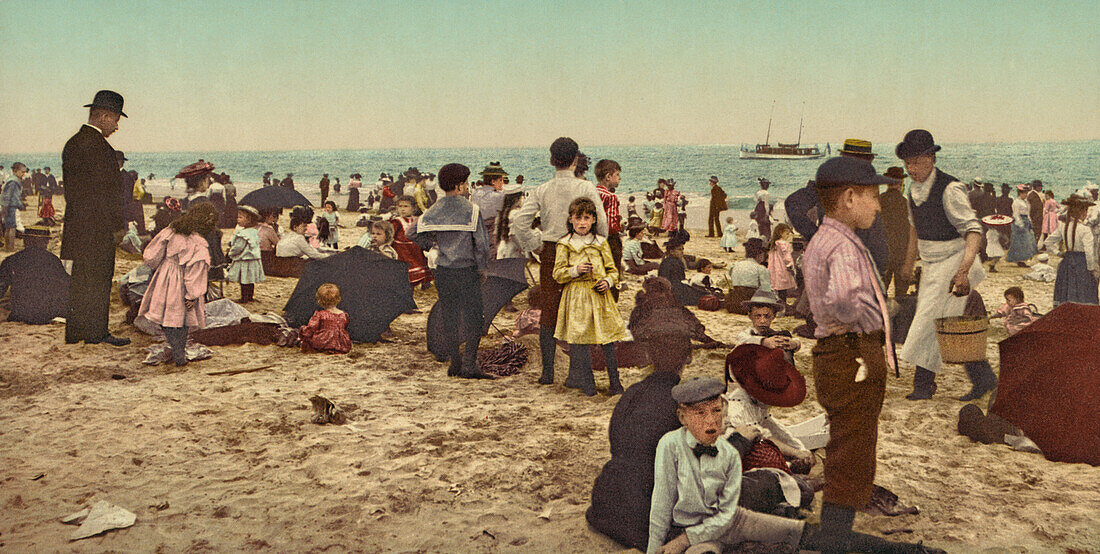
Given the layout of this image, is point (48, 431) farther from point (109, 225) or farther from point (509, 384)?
point (509, 384)

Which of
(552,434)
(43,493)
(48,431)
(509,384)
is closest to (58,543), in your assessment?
(43,493)

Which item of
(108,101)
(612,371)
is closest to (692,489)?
(612,371)

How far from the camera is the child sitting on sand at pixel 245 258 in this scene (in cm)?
928

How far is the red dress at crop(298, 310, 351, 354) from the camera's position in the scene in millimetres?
7352

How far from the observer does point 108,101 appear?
22.4ft

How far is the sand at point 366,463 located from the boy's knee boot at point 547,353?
11 centimetres

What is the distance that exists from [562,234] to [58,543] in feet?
12.0

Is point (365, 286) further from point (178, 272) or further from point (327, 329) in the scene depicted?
point (178, 272)

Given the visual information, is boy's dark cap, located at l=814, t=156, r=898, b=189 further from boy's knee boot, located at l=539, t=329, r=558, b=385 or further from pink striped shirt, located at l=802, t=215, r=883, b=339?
boy's knee boot, located at l=539, t=329, r=558, b=385

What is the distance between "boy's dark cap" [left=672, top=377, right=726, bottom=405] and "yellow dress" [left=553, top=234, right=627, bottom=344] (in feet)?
8.22

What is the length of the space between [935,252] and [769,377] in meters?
2.38

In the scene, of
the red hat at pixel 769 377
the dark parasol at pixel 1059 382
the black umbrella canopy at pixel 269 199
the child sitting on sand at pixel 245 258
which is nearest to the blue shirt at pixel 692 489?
the red hat at pixel 769 377

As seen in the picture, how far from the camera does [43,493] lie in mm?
4367

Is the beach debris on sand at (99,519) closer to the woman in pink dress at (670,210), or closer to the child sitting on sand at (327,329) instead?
the child sitting on sand at (327,329)
